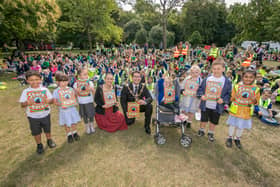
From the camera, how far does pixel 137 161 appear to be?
3885 millimetres

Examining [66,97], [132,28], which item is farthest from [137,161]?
[132,28]

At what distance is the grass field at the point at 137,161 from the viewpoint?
11.0 feet

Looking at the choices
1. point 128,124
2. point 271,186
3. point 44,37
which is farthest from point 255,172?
point 44,37

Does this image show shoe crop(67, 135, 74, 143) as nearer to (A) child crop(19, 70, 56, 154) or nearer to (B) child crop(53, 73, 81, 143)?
(B) child crop(53, 73, 81, 143)

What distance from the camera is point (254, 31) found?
2388 cm

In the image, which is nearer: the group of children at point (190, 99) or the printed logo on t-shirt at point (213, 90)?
the group of children at point (190, 99)

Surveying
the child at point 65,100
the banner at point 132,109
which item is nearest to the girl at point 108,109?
the banner at point 132,109

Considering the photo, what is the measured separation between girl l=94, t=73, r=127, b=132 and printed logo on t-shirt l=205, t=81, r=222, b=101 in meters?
2.78

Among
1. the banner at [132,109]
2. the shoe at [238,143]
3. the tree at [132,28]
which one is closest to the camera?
the shoe at [238,143]

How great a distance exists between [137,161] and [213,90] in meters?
2.75

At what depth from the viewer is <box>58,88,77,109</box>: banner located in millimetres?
4016

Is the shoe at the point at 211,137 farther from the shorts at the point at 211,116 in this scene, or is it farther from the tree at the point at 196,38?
the tree at the point at 196,38

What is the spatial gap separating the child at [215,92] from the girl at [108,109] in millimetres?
2613

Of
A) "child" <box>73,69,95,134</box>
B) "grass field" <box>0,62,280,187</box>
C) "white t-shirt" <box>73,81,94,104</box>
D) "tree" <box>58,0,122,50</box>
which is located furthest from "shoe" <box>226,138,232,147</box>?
"tree" <box>58,0,122,50</box>
